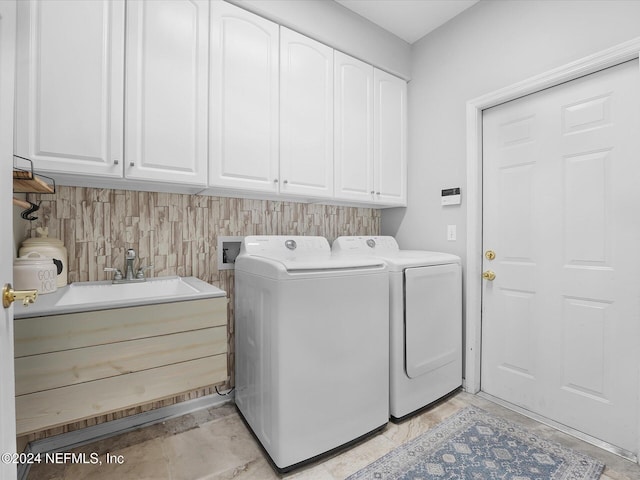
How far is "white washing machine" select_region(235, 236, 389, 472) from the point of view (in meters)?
1.43

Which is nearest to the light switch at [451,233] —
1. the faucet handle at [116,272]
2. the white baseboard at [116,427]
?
the white baseboard at [116,427]

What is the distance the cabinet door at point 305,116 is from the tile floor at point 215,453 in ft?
4.80

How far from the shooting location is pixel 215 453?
159cm

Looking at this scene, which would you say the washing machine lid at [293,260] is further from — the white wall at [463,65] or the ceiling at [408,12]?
the ceiling at [408,12]

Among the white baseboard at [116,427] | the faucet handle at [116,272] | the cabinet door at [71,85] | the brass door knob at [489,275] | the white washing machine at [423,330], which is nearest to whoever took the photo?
the cabinet door at [71,85]

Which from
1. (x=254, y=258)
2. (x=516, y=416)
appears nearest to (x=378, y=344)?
(x=254, y=258)

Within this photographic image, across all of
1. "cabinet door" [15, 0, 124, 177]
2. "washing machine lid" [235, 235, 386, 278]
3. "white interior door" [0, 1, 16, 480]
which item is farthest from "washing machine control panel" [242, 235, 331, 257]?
"white interior door" [0, 1, 16, 480]

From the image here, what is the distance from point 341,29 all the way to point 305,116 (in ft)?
2.40

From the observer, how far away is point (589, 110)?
1726mm

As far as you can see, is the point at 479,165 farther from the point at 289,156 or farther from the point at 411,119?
the point at 289,156

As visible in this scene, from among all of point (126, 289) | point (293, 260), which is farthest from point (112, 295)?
point (293, 260)

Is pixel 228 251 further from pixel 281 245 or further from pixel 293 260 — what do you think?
pixel 293 260

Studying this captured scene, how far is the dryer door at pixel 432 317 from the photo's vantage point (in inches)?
72.8

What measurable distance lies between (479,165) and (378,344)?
1477mm
